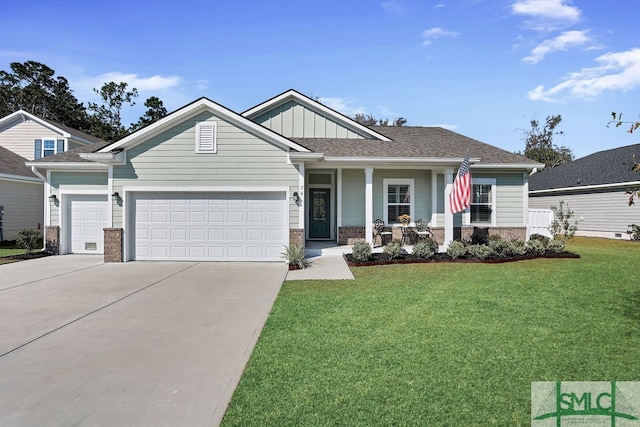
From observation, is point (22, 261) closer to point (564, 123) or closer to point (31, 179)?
point (31, 179)

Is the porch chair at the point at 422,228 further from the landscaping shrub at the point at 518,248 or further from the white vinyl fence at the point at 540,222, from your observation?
the white vinyl fence at the point at 540,222

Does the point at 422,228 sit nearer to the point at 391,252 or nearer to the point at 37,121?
the point at 391,252

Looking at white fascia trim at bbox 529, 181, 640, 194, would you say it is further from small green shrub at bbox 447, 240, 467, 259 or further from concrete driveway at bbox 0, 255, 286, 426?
concrete driveway at bbox 0, 255, 286, 426

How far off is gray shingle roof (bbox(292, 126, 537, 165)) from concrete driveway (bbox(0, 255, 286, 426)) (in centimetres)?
636

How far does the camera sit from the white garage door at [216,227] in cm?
1121

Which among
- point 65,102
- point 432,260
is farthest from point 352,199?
point 65,102

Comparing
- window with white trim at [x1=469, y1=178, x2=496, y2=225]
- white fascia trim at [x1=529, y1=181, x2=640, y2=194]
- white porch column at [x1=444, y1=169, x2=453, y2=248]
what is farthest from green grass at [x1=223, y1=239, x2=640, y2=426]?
white fascia trim at [x1=529, y1=181, x2=640, y2=194]

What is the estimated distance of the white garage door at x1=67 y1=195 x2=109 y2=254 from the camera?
12.8 m

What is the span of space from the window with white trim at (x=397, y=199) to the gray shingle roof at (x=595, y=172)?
12.3 metres

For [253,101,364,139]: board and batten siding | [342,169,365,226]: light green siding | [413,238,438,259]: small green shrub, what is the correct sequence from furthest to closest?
[253,101,364,139]: board and batten siding → [342,169,365,226]: light green siding → [413,238,438,259]: small green shrub

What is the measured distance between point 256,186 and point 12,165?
46.8ft

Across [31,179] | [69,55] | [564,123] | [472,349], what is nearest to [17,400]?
[472,349]

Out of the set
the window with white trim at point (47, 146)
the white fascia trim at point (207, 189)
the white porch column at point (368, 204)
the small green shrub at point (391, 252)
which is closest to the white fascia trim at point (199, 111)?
the white fascia trim at point (207, 189)

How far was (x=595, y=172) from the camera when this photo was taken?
21.2 m
